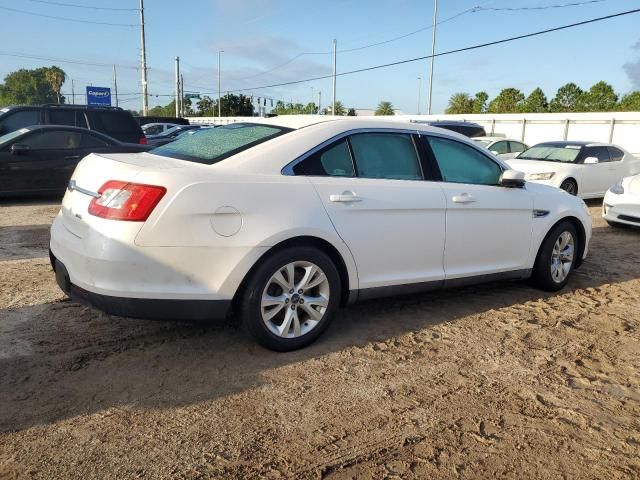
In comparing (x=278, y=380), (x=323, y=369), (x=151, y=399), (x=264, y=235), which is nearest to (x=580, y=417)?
(x=323, y=369)

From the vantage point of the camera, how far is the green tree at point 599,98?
59.5 m

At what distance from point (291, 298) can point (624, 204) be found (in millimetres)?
7454

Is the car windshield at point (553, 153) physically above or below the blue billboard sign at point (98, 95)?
below

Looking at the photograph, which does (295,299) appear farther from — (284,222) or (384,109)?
(384,109)

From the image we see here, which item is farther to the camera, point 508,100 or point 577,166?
point 508,100

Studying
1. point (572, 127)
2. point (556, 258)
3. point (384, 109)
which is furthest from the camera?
point (384, 109)

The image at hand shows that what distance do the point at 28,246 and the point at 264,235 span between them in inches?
172

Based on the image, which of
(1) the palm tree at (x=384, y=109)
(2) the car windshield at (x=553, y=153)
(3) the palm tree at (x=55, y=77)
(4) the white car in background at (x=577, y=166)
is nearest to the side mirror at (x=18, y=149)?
(4) the white car in background at (x=577, y=166)

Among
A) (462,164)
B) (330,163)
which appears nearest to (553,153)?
(462,164)

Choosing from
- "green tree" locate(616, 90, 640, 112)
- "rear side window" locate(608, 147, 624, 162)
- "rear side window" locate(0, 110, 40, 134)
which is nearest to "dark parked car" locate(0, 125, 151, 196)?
"rear side window" locate(0, 110, 40, 134)

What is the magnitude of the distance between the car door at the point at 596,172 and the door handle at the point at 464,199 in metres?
8.65

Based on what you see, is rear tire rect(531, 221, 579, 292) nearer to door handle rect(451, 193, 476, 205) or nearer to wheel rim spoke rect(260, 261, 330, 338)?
door handle rect(451, 193, 476, 205)

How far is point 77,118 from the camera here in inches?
456

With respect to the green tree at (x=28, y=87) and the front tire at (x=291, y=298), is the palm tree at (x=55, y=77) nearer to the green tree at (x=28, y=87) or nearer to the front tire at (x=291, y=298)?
the green tree at (x=28, y=87)
